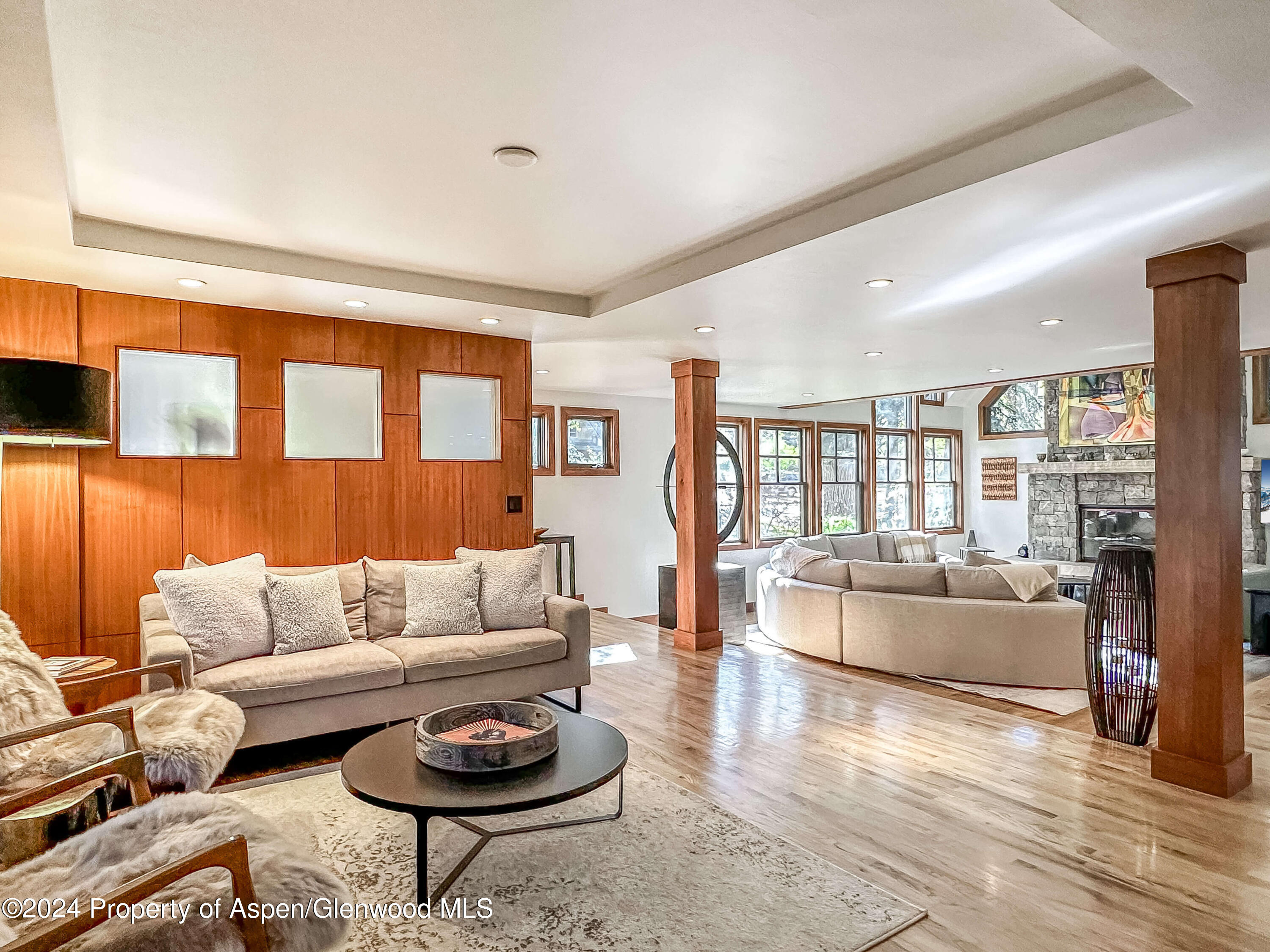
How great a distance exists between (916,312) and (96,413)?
4096 millimetres

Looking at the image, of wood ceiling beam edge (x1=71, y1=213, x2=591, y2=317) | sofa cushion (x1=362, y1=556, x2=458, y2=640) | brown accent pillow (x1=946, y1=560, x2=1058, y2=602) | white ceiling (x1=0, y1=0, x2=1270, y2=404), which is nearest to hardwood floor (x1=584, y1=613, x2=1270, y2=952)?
brown accent pillow (x1=946, y1=560, x2=1058, y2=602)

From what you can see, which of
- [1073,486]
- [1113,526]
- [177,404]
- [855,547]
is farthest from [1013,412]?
[177,404]

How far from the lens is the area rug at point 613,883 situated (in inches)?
87.7

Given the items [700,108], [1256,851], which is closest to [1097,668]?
[1256,851]

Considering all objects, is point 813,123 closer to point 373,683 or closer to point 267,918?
point 267,918

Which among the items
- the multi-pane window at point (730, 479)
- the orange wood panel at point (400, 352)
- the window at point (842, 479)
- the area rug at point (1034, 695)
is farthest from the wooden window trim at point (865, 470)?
the orange wood panel at point (400, 352)

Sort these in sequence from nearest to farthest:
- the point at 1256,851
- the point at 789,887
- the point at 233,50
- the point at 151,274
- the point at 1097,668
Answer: the point at 233,50, the point at 789,887, the point at 1256,851, the point at 151,274, the point at 1097,668

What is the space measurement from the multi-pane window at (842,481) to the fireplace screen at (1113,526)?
2.85 meters

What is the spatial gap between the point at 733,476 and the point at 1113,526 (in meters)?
5.07

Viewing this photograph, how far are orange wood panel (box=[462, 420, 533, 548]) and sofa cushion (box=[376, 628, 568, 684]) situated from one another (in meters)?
0.94

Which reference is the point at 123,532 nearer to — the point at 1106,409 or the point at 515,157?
the point at 515,157

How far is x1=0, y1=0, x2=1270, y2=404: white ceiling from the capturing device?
1890 mm

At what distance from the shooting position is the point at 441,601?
14.1 ft

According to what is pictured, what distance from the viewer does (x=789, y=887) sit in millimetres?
2486
